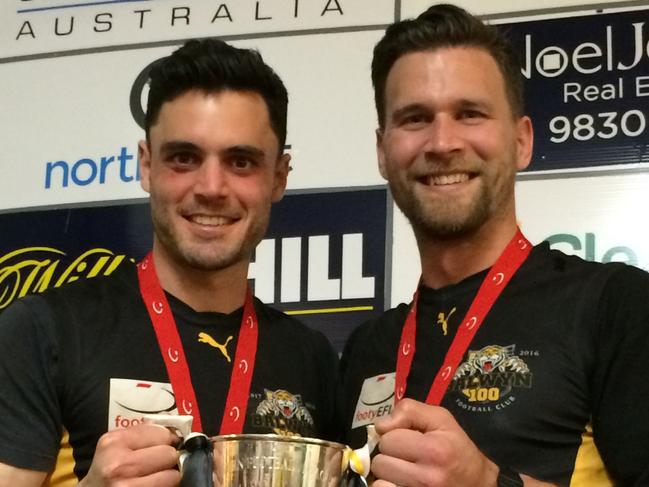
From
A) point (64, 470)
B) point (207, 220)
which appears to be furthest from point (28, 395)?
point (207, 220)

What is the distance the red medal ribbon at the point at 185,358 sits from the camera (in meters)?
1.69

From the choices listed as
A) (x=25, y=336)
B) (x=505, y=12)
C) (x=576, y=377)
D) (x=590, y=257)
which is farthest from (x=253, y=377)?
(x=505, y=12)

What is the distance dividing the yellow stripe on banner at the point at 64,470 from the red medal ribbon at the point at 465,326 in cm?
52

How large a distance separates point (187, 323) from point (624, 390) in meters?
0.74

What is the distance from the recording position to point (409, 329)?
1743 mm

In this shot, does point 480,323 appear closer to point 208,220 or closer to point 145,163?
point 208,220

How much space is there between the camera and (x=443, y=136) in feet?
5.61

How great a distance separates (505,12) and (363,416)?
3.60 ft

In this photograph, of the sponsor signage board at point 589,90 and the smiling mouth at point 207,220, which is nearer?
the smiling mouth at point 207,220

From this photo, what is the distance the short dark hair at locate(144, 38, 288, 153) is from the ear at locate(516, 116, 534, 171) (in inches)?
17.0

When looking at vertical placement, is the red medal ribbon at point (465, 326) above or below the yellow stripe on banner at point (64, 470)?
above

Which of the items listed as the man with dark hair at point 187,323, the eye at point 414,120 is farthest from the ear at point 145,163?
the eye at point 414,120

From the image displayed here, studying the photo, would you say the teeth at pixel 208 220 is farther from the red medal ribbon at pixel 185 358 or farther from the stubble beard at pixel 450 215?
the stubble beard at pixel 450 215

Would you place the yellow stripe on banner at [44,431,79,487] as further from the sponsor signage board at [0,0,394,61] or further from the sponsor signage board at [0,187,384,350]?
the sponsor signage board at [0,0,394,61]
